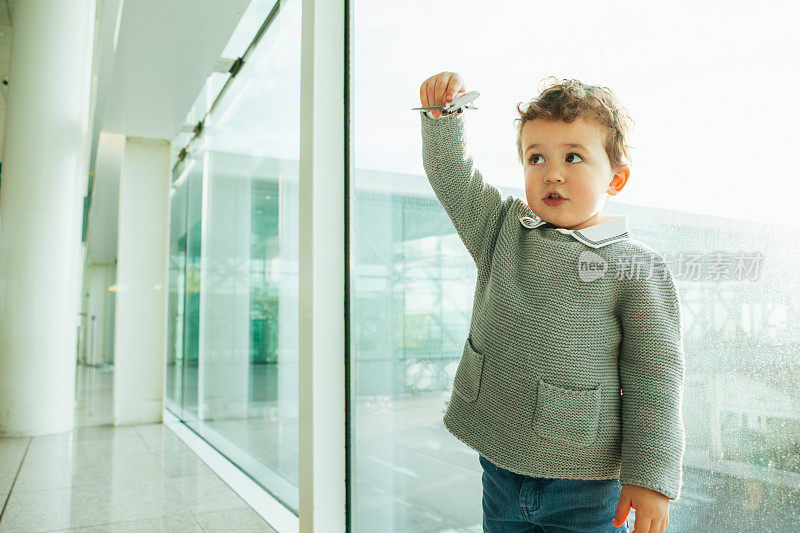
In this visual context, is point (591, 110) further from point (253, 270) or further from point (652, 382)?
point (253, 270)

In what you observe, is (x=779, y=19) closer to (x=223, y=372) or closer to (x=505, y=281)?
(x=505, y=281)

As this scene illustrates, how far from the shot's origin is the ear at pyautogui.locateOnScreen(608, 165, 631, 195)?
3.44 feet

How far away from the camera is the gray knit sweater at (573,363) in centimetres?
90

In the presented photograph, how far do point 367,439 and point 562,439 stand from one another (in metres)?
1.16

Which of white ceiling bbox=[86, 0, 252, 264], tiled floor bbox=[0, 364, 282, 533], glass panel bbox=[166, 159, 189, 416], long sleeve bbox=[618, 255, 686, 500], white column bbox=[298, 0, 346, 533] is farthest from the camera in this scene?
glass panel bbox=[166, 159, 189, 416]

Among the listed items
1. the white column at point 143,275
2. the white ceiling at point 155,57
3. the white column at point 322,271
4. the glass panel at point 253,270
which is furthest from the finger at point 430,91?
the white column at point 143,275

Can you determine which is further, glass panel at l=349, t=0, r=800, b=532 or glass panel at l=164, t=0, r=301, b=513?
glass panel at l=164, t=0, r=301, b=513

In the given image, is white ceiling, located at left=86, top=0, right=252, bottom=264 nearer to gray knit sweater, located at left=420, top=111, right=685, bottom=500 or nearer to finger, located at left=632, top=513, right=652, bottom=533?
gray knit sweater, located at left=420, top=111, right=685, bottom=500

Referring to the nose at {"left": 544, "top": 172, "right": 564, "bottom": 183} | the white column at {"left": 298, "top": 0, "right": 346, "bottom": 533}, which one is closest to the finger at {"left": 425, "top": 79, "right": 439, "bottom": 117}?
the nose at {"left": 544, "top": 172, "right": 564, "bottom": 183}

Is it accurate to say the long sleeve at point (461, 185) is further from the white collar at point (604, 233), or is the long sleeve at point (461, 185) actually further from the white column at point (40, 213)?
the white column at point (40, 213)

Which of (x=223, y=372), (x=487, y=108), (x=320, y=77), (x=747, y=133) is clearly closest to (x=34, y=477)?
(x=223, y=372)

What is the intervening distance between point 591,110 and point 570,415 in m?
0.49

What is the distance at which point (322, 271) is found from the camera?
2.03 metres

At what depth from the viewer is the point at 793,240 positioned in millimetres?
880
